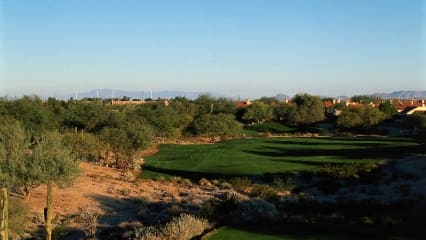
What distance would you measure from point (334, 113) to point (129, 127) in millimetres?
68438

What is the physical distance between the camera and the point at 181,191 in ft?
113

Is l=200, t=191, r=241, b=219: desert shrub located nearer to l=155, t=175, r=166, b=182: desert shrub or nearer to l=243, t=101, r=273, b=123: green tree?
l=155, t=175, r=166, b=182: desert shrub

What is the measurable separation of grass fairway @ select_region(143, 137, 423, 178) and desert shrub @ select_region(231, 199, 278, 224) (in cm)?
1681

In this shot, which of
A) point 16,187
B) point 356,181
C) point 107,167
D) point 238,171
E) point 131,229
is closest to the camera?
point 131,229

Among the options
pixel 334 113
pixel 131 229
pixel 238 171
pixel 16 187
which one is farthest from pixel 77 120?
pixel 334 113

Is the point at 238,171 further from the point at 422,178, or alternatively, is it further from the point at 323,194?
the point at 422,178

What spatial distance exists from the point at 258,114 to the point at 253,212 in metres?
85.8

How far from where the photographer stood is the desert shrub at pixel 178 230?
1773 cm

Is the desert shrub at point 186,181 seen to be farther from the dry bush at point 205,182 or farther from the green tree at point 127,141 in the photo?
the green tree at point 127,141

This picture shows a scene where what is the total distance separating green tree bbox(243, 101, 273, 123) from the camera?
4200 inches

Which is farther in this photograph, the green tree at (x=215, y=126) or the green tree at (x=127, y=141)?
the green tree at (x=215, y=126)

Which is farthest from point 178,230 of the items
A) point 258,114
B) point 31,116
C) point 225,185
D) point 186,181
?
point 258,114

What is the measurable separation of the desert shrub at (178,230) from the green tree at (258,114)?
3440 inches

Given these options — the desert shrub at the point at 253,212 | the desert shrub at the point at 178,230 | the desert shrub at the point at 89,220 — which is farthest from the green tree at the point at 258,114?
the desert shrub at the point at 178,230
